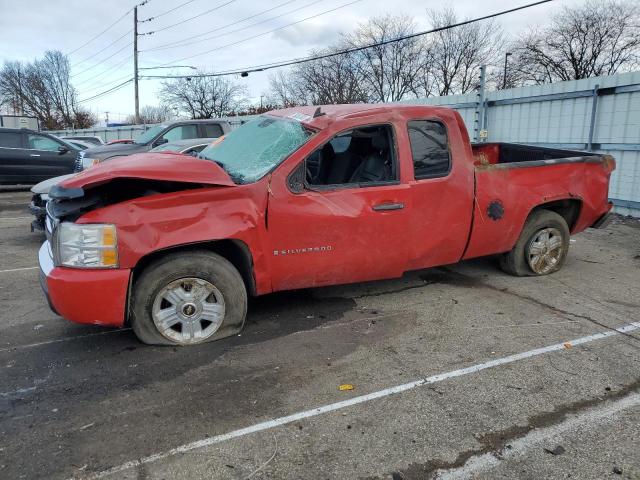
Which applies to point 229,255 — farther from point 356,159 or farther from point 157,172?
point 356,159

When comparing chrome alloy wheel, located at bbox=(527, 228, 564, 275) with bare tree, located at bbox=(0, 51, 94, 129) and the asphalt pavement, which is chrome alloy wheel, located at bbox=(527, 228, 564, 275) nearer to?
the asphalt pavement

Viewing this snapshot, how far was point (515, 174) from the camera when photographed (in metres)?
5.11

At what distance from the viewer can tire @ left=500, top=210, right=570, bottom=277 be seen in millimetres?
5496

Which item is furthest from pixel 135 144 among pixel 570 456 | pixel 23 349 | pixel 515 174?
pixel 570 456

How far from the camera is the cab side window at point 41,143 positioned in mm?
13648

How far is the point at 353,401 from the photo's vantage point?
3.15 meters

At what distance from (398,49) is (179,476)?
53554 millimetres

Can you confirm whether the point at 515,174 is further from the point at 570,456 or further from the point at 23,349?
the point at 23,349

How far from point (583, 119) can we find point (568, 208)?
5.11 meters

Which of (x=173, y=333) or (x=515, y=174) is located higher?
(x=515, y=174)

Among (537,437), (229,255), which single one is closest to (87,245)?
(229,255)

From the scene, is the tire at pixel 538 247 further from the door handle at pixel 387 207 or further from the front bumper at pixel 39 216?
the front bumper at pixel 39 216

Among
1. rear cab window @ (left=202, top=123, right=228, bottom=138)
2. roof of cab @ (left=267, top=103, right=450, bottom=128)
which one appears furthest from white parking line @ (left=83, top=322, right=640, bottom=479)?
rear cab window @ (left=202, top=123, right=228, bottom=138)

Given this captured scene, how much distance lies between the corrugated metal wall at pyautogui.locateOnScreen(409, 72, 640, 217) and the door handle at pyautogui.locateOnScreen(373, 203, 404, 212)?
685 cm
